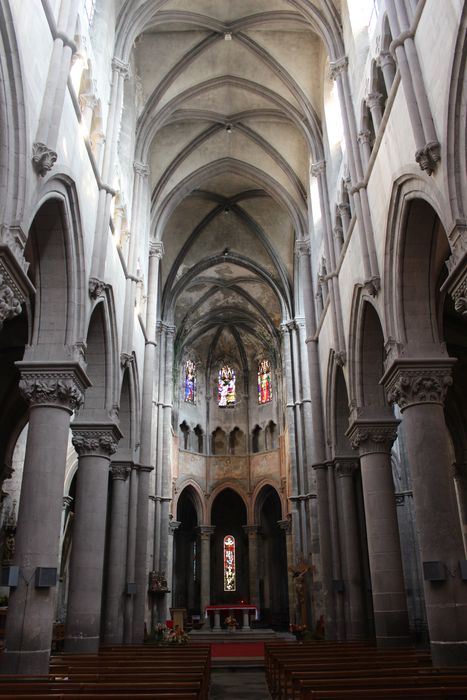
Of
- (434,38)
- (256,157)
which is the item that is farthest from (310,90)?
(434,38)

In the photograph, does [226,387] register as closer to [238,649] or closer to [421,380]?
[238,649]

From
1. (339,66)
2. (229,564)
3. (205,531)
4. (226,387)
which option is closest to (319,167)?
(339,66)

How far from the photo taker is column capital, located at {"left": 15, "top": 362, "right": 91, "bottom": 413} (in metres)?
11.5

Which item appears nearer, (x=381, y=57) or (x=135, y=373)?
(x=381, y=57)

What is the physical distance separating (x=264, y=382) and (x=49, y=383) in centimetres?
3032

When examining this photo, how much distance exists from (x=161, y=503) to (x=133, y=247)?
561 inches

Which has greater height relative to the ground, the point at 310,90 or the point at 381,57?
the point at 310,90

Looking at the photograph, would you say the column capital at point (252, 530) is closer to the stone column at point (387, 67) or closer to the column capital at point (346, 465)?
the column capital at point (346, 465)

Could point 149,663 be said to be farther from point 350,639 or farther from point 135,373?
point 135,373

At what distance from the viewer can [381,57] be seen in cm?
1340

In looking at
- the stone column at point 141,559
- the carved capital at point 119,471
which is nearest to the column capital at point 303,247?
the stone column at point 141,559

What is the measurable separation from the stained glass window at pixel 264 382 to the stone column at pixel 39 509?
29.1 meters

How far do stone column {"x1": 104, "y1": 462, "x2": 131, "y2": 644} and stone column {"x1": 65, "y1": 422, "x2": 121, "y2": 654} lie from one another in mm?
3079

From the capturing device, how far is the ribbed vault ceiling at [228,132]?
21.5 m
